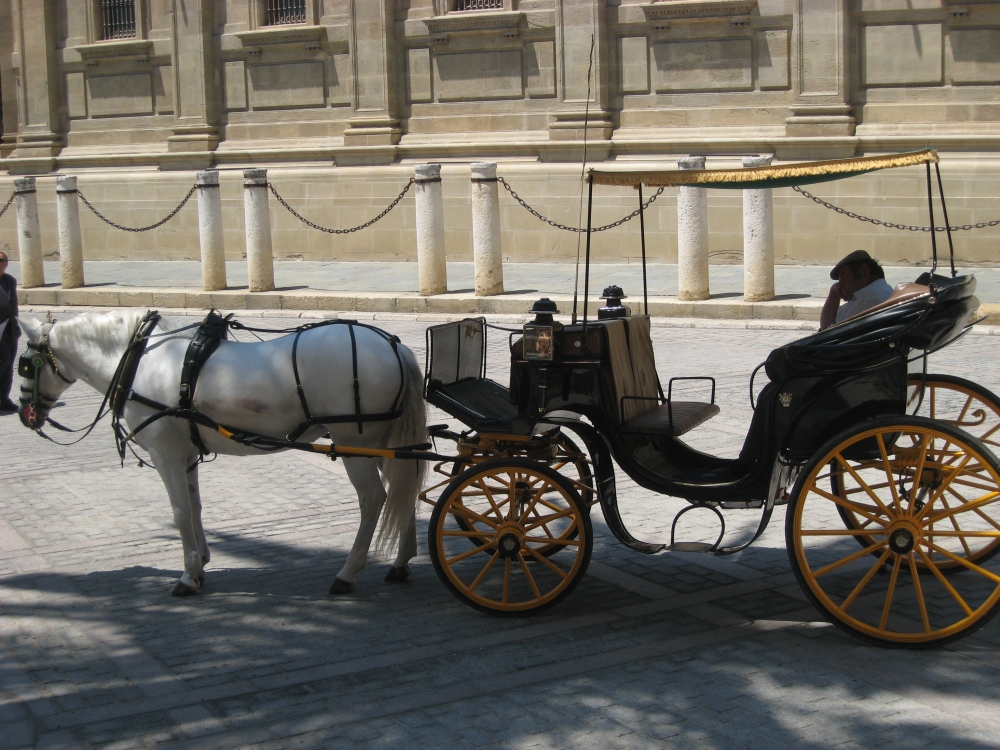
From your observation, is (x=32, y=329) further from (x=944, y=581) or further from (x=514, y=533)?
(x=944, y=581)

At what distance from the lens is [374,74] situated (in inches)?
845

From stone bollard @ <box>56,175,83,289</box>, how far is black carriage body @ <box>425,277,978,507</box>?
45.4 ft

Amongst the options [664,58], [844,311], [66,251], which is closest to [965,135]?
[664,58]

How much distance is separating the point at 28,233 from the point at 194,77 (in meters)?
5.35

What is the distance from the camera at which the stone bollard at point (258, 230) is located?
17391 millimetres

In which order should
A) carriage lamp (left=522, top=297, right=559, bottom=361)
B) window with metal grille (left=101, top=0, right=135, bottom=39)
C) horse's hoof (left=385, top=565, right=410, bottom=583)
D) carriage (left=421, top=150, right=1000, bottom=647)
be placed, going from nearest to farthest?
carriage (left=421, top=150, right=1000, bottom=647)
carriage lamp (left=522, top=297, right=559, bottom=361)
horse's hoof (left=385, top=565, right=410, bottom=583)
window with metal grille (left=101, top=0, right=135, bottom=39)

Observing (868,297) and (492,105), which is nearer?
(868,297)

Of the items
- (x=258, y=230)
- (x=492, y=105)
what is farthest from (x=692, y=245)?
(x=492, y=105)

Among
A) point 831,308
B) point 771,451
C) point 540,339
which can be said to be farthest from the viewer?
Answer: point 831,308

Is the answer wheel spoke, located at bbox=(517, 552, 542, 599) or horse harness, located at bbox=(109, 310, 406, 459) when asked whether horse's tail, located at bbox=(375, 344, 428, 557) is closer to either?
horse harness, located at bbox=(109, 310, 406, 459)

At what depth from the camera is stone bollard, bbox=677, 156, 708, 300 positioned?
49.2 feet

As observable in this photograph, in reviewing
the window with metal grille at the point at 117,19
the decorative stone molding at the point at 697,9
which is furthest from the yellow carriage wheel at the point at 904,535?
the window with metal grille at the point at 117,19

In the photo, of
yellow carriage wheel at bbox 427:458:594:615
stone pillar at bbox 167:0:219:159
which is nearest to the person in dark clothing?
yellow carriage wheel at bbox 427:458:594:615

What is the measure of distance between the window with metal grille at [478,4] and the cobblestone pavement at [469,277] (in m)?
4.25
